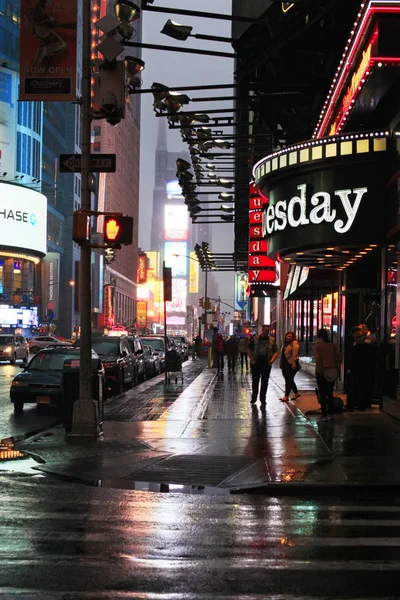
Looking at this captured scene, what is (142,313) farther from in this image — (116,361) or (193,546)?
(193,546)

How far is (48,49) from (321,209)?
6598 mm

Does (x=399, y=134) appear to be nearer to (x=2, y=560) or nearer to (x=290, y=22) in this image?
(x=290, y=22)

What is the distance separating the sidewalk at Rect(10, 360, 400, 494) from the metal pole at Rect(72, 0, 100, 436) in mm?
452

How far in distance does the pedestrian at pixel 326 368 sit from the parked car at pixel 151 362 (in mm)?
17506

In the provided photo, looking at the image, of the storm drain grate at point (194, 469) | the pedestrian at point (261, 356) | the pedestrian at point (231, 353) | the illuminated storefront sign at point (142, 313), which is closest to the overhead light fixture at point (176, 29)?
the pedestrian at point (261, 356)

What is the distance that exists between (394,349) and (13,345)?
3216 centimetres

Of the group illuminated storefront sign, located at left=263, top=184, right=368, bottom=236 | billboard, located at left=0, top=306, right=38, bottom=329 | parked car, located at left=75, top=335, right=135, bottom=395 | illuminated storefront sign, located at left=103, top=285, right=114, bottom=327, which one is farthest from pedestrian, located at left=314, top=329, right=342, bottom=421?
illuminated storefront sign, located at left=103, top=285, right=114, bottom=327

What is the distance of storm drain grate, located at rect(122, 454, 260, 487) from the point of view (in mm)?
10258

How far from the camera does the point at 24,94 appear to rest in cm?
1384

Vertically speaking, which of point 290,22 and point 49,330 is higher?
point 290,22

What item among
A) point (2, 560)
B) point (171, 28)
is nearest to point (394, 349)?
→ point (171, 28)

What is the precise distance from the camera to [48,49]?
1367 cm

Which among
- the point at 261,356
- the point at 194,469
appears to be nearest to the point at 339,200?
the point at 261,356

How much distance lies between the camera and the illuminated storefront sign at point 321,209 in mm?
16484
